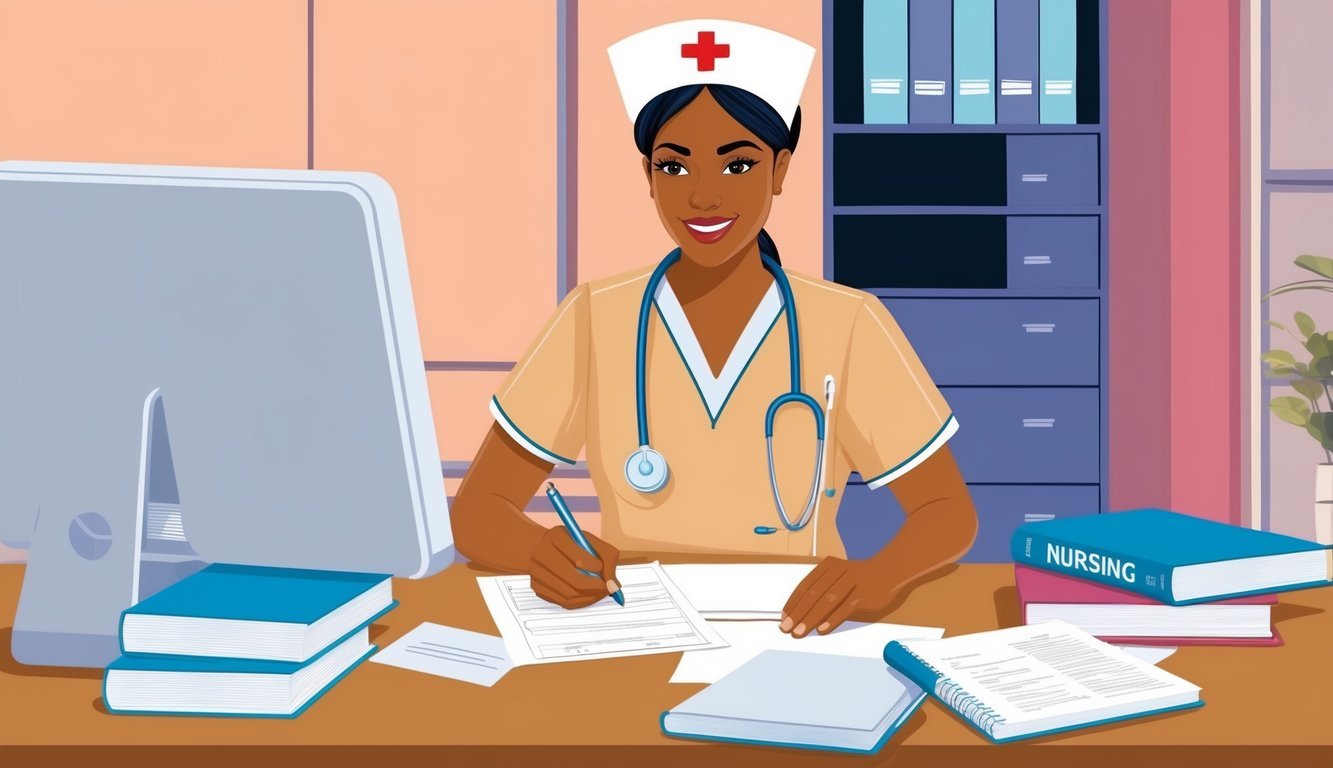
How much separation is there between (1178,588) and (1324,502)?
2.16 meters

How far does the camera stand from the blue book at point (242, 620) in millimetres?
863

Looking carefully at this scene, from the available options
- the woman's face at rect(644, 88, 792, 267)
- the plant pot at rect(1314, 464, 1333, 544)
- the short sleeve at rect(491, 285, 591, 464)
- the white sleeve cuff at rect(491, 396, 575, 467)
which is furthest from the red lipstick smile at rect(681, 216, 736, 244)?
the plant pot at rect(1314, 464, 1333, 544)

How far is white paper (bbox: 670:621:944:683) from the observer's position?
3.17ft

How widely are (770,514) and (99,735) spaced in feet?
3.25

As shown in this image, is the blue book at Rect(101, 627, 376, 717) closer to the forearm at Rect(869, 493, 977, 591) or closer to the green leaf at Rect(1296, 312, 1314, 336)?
the forearm at Rect(869, 493, 977, 591)

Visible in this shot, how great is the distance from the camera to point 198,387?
946mm

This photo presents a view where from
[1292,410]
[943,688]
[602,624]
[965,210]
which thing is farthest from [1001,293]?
[943,688]

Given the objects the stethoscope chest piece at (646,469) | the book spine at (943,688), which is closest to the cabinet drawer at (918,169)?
the stethoscope chest piece at (646,469)

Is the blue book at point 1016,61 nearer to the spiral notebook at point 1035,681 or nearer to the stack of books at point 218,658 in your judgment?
the spiral notebook at point 1035,681

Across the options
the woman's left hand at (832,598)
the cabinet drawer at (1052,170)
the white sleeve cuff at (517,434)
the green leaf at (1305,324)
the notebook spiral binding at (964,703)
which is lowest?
the notebook spiral binding at (964,703)

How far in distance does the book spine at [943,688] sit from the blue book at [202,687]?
1.50ft

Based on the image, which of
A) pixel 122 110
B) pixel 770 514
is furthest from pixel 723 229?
pixel 122 110

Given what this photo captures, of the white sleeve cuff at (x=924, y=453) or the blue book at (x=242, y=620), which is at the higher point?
the white sleeve cuff at (x=924, y=453)

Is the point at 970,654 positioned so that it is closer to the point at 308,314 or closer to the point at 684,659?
the point at 684,659
